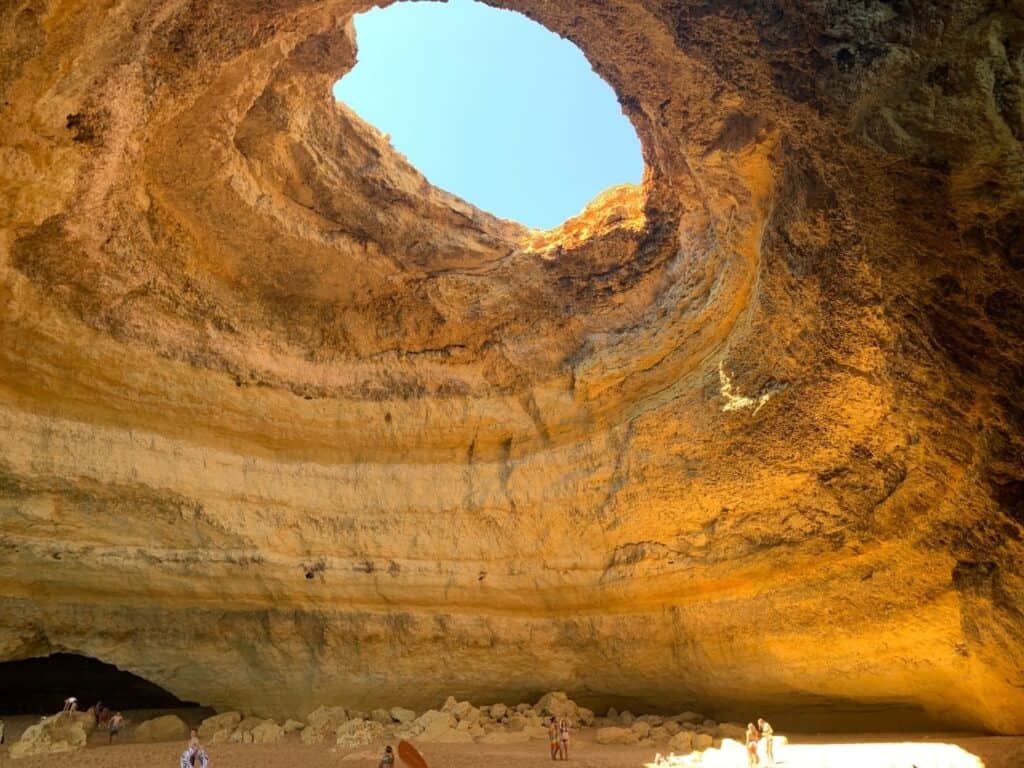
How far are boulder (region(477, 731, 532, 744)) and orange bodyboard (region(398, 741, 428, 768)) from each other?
88cm

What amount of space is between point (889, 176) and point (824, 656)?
4536 millimetres

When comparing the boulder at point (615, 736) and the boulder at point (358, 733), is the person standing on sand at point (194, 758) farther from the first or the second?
the boulder at point (615, 736)

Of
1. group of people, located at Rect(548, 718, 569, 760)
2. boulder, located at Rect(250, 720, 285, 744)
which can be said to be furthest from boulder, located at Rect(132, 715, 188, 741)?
group of people, located at Rect(548, 718, 569, 760)

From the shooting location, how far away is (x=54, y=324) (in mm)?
6871

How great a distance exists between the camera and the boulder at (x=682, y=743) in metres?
6.82

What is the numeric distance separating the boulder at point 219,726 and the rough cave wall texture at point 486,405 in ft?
0.71

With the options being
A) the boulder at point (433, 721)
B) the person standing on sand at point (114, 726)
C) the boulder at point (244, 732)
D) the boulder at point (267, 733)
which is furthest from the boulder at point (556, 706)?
the person standing on sand at point (114, 726)

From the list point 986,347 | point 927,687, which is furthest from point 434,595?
point 986,347

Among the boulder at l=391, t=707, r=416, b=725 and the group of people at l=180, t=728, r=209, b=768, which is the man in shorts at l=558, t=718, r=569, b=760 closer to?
the boulder at l=391, t=707, r=416, b=725

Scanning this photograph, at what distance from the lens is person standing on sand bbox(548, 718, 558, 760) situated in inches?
260

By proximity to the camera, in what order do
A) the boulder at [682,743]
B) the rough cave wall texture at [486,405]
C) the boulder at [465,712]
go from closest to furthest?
the rough cave wall texture at [486,405]
the boulder at [682,743]
the boulder at [465,712]

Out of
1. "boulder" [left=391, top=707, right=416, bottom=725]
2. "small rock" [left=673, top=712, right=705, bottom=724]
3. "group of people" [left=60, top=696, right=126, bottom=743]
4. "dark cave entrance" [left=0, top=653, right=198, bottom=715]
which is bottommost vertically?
"small rock" [left=673, top=712, right=705, bottom=724]

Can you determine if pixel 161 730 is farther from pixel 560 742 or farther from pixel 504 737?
pixel 560 742

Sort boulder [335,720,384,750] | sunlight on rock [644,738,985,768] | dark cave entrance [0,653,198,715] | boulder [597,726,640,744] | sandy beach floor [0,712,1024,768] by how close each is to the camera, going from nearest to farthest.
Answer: sunlight on rock [644,738,985,768] → sandy beach floor [0,712,1024,768] → boulder [335,720,384,750] → boulder [597,726,640,744] → dark cave entrance [0,653,198,715]
